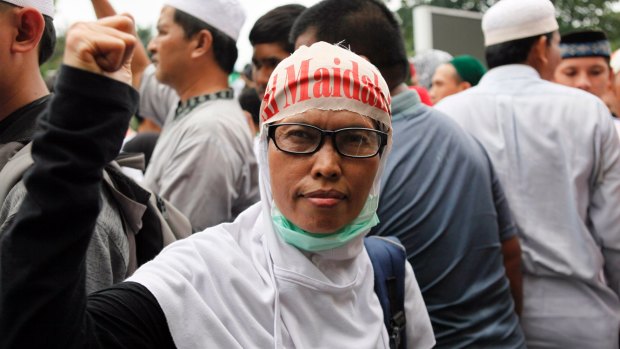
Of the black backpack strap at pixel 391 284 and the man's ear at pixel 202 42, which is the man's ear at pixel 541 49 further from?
the black backpack strap at pixel 391 284

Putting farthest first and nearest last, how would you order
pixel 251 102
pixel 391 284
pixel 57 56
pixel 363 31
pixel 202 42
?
pixel 57 56
pixel 251 102
pixel 202 42
pixel 363 31
pixel 391 284

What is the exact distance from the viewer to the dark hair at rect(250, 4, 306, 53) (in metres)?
4.26

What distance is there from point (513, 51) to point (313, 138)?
2102 millimetres

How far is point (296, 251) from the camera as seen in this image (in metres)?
2.12

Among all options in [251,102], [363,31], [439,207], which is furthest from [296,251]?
A: [251,102]

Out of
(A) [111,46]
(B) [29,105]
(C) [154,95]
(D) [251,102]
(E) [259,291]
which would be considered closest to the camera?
(A) [111,46]

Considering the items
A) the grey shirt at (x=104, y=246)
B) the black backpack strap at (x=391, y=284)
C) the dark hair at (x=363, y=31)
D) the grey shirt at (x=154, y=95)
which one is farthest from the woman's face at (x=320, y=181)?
the grey shirt at (x=154, y=95)

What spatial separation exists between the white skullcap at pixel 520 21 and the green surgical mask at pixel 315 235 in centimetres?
209

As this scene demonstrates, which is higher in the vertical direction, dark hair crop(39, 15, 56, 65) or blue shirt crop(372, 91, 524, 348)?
dark hair crop(39, 15, 56, 65)

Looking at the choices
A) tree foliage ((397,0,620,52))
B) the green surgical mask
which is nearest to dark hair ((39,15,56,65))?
the green surgical mask

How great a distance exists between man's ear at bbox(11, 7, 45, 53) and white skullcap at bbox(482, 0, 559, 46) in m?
2.50

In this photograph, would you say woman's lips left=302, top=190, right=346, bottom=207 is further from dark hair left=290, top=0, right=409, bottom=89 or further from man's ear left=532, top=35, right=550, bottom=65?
man's ear left=532, top=35, right=550, bottom=65

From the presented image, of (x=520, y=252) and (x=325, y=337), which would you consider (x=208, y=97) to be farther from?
(x=325, y=337)

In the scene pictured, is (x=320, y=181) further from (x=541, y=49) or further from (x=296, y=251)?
(x=541, y=49)
